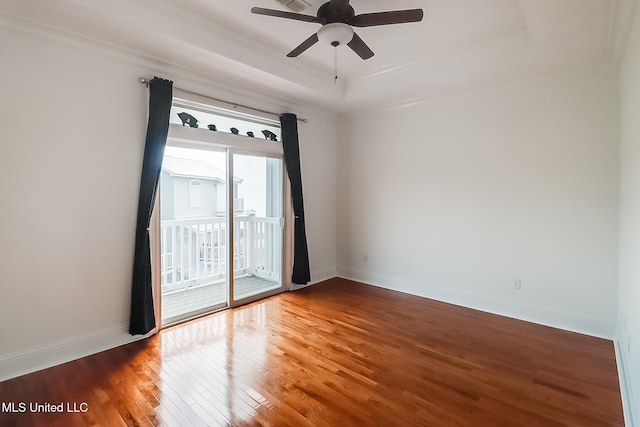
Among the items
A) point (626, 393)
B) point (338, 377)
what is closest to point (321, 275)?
point (338, 377)

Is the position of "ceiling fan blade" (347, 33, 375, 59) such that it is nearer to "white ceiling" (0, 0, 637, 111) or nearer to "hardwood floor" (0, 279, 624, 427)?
"white ceiling" (0, 0, 637, 111)

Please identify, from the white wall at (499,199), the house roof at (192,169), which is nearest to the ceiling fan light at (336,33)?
the house roof at (192,169)

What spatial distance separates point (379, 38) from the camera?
3.21 m

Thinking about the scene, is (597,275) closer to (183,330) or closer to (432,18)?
(432,18)

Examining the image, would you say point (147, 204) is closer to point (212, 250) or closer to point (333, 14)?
point (212, 250)

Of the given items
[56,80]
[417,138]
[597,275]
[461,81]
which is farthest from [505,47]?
[56,80]

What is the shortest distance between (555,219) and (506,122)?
Result: 123 cm

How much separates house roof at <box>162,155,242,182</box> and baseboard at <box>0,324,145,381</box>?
1781mm

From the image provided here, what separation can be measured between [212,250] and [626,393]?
4.73m

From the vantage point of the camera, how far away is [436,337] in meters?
3.11

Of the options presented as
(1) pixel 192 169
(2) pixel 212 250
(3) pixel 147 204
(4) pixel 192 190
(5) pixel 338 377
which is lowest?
(5) pixel 338 377

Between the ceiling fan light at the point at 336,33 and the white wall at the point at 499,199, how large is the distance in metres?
2.27

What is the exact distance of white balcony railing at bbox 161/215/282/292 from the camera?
4469 mm

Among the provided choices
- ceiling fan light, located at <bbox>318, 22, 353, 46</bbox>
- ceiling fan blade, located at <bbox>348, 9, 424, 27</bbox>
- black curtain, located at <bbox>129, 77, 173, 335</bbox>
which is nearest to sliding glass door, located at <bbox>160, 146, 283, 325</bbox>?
black curtain, located at <bbox>129, 77, 173, 335</bbox>
